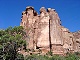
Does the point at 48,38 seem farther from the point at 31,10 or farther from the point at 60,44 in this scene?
the point at 31,10

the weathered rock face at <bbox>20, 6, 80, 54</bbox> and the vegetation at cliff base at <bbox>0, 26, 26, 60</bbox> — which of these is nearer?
the vegetation at cliff base at <bbox>0, 26, 26, 60</bbox>

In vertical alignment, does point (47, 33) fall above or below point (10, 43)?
above

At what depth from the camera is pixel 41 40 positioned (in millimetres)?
64688

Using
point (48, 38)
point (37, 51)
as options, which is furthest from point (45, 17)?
point (37, 51)

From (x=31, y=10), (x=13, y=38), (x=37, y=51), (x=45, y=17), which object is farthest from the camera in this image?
(x=31, y=10)

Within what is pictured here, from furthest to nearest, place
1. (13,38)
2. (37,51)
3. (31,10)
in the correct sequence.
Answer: (31,10) < (37,51) < (13,38)

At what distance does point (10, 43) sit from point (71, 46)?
99.5 ft

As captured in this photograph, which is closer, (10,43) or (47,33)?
(10,43)

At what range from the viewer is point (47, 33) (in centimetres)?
6575

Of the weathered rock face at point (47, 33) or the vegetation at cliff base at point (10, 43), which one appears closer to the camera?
the vegetation at cliff base at point (10, 43)

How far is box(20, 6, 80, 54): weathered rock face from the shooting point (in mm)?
63969

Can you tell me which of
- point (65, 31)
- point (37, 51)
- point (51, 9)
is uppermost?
point (51, 9)

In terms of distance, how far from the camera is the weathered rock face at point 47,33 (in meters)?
64.0

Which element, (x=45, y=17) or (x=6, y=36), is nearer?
(x=6, y=36)
